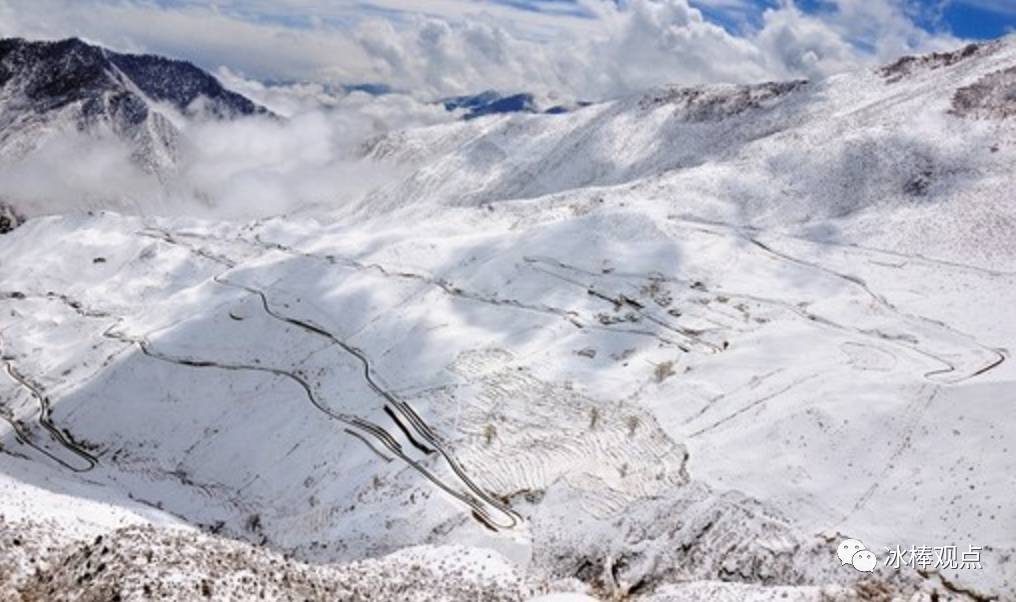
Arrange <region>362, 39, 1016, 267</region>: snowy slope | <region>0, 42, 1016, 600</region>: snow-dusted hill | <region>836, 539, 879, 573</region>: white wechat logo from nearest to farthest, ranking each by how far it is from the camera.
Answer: <region>836, 539, 879, 573</region>: white wechat logo
<region>0, 42, 1016, 600</region>: snow-dusted hill
<region>362, 39, 1016, 267</region>: snowy slope

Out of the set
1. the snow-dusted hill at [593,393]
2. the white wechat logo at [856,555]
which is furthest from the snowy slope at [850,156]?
the white wechat logo at [856,555]

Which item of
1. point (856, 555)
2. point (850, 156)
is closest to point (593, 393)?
point (856, 555)

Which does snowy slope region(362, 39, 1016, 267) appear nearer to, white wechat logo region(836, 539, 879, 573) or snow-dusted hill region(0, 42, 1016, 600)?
snow-dusted hill region(0, 42, 1016, 600)

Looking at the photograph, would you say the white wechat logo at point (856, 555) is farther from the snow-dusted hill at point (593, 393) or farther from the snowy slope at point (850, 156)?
the snowy slope at point (850, 156)

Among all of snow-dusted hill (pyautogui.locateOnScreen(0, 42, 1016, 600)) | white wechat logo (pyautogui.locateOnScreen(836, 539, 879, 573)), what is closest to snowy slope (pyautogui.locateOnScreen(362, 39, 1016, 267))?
snow-dusted hill (pyautogui.locateOnScreen(0, 42, 1016, 600))

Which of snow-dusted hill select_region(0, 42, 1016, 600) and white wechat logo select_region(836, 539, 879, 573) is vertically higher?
white wechat logo select_region(836, 539, 879, 573)

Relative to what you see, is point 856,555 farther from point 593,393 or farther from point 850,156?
point 850,156
